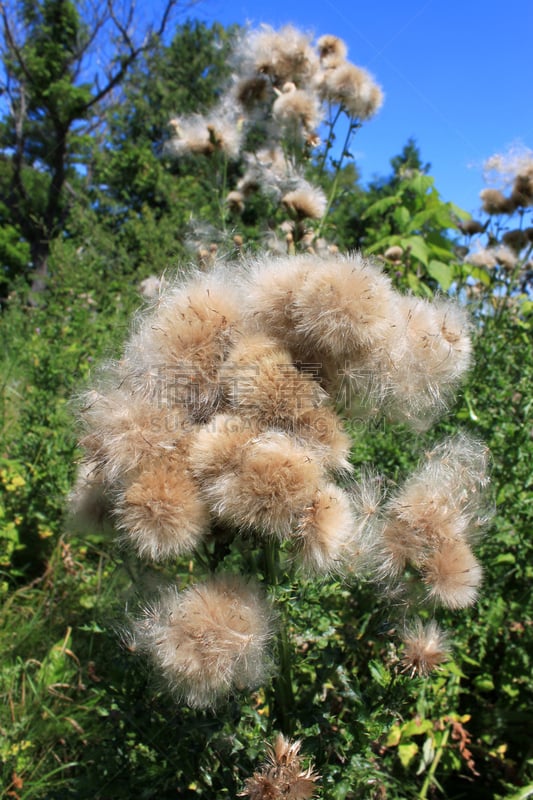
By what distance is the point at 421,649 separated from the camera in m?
1.09

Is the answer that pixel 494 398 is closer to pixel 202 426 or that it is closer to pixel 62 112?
pixel 202 426

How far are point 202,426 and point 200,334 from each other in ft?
0.52

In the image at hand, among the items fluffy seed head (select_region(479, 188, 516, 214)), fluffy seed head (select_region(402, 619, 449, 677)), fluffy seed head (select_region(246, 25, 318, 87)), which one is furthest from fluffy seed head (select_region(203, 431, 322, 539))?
fluffy seed head (select_region(479, 188, 516, 214))

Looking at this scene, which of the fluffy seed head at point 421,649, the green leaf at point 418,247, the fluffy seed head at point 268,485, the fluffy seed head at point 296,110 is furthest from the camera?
the green leaf at point 418,247

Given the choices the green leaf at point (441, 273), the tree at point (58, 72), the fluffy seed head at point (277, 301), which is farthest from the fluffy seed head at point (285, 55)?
the tree at point (58, 72)

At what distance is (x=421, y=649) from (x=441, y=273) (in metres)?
2.05

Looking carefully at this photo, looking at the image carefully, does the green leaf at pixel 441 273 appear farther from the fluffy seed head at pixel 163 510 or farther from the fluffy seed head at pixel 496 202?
the fluffy seed head at pixel 163 510

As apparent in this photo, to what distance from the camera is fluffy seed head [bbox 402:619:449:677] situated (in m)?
1.09

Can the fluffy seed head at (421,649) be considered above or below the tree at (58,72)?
below

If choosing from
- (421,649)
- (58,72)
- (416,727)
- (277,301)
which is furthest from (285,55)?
(58,72)

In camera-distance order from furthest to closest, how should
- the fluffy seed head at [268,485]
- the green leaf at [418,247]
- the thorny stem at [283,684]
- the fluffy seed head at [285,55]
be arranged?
the green leaf at [418,247] < the fluffy seed head at [285,55] < the thorny stem at [283,684] < the fluffy seed head at [268,485]

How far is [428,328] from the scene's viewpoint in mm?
1100

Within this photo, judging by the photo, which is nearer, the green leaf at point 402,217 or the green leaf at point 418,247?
the green leaf at point 418,247

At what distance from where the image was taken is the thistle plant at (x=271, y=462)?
3.05ft
